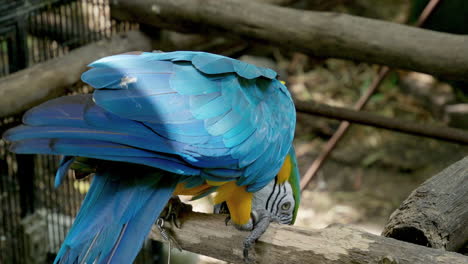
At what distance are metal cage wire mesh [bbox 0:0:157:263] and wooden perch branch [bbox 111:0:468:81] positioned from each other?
20.3 inches

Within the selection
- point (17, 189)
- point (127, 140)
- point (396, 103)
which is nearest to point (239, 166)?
point (127, 140)

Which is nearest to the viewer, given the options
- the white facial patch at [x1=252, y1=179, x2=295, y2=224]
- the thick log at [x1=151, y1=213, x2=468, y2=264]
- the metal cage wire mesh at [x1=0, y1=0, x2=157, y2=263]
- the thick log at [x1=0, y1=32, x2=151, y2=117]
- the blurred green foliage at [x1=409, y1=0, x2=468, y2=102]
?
the thick log at [x1=151, y1=213, x2=468, y2=264]

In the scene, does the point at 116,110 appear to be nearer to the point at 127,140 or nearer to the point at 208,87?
the point at 127,140

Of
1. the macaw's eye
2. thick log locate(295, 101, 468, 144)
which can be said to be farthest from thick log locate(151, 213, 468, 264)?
thick log locate(295, 101, 468, 144)

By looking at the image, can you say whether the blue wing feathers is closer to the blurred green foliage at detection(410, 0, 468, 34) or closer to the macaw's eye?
the macaw's eye

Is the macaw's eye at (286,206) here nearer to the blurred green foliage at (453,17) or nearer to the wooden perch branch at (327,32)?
the wooden perch branch at (327,32)

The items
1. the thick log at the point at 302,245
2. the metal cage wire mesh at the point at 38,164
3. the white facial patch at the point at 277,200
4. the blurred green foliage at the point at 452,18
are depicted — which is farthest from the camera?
the blurred green foliage at the point at 452,18

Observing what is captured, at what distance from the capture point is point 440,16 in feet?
14.2

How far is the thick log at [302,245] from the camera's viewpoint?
117cm

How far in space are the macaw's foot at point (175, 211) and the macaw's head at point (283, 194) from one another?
20 cm

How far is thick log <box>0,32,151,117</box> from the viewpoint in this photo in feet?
6.32

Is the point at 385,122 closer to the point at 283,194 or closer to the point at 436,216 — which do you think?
the point at 283,194

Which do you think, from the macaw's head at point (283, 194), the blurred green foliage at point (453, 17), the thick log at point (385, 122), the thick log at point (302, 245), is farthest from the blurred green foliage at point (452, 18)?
the thick log at point (302, 245)

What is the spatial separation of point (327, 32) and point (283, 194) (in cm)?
63
